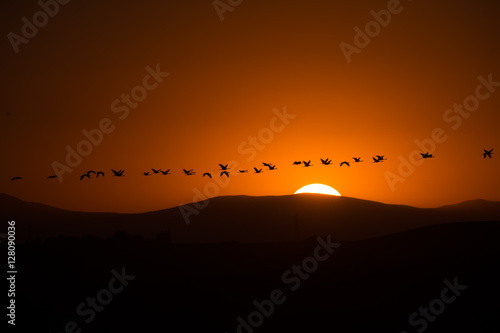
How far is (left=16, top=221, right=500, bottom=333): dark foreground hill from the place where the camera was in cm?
4712

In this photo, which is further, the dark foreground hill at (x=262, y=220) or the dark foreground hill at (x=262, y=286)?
the dark foreground hill at (x=262, y=220)

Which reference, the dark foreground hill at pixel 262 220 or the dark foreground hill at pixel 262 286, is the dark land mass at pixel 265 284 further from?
the dark foreground hill at pixel 262 220

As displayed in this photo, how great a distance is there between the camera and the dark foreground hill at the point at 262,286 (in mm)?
47125

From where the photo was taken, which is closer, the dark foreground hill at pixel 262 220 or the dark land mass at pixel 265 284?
the dark land mass at pixel 265 284

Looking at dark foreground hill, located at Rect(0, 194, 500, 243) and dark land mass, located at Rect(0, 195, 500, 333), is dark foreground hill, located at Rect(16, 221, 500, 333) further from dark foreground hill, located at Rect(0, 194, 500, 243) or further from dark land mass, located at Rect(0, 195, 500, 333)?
dark foreground hill, located at Rect(0, 194, 500, 243)

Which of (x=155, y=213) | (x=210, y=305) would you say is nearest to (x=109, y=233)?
(x=155, y=213)

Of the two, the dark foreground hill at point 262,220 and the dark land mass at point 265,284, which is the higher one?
the dark foreground hill at point 262,220

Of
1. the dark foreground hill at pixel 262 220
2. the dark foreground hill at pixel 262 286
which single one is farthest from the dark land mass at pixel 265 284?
the dark foreground hill at pixel 262 220

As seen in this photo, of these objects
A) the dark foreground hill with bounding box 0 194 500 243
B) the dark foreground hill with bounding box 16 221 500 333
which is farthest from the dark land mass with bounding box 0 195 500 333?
the dark foreground hill with bounding box 0 194 500 243

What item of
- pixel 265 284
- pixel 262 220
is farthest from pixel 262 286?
pixel 262 220

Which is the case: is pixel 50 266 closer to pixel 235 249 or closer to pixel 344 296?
pixel 235 249

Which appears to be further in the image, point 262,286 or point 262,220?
point 262,220

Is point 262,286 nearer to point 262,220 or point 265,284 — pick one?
point 265,284

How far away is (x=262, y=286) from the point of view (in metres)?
53.7
